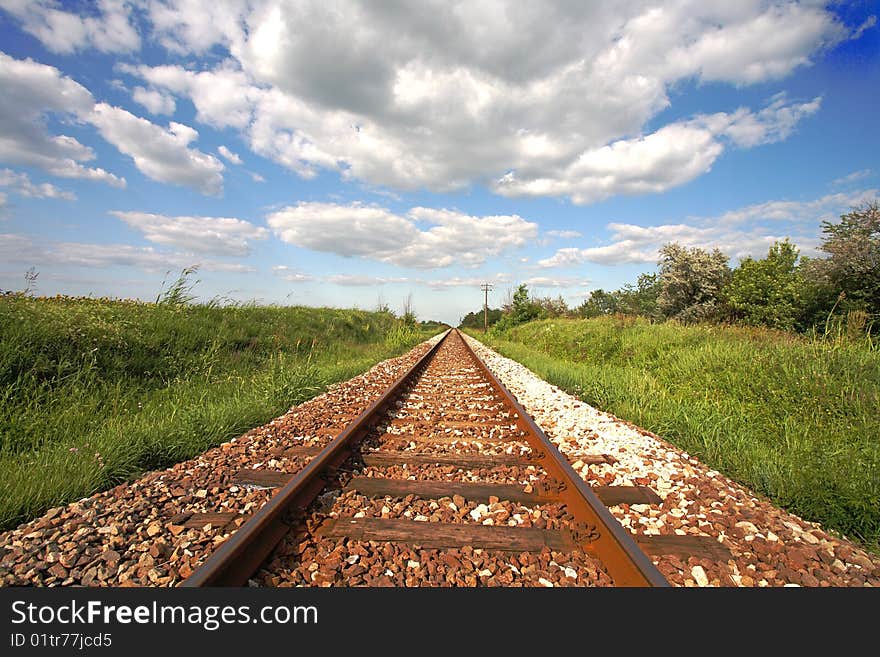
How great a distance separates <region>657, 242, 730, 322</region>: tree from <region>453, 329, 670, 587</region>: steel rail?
26.2 meters

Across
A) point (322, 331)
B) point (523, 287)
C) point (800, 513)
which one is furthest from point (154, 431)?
point (523, 287)

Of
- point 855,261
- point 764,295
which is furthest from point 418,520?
point 764,295

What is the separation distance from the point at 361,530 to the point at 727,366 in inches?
252

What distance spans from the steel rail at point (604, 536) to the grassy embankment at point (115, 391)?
3244 millimetres

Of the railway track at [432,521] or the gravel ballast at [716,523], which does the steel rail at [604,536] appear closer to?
the railway track at [432,521]

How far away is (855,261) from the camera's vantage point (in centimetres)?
1609

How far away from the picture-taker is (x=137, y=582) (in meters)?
1.91

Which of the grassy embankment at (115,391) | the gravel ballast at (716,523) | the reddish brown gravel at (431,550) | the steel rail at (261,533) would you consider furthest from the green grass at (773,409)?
the grassy embankment at (115,391)

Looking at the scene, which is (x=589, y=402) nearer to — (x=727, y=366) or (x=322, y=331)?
(x=727, y=366)

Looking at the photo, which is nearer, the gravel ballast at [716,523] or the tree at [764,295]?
the gravel ballast at [716,523]

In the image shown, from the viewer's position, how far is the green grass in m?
2.96

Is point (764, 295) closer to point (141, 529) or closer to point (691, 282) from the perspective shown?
point (691, 282)

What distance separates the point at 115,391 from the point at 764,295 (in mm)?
27030

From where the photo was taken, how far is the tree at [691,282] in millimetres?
26000
